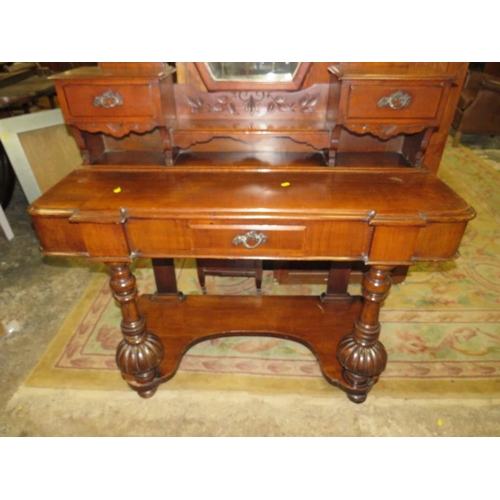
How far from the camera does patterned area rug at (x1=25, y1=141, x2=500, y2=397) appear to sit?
1.90m

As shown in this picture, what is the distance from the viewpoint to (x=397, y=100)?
1374 millimetres

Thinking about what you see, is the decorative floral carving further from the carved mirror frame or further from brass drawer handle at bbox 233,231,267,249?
brass drawer handle at bbox 233,231,267,249

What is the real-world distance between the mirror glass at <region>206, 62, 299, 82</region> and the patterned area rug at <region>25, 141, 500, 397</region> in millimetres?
1440

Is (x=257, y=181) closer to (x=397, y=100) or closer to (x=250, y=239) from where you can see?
(x=250, y=239)

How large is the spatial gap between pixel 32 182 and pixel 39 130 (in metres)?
0.48

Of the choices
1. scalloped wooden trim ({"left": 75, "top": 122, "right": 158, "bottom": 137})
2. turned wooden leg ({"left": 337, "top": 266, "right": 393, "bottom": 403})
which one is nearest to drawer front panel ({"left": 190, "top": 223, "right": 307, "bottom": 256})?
turned wooden leg ({"left": 337, "top": 266, "right": 393, "bottom": 403})

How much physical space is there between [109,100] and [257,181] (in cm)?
67

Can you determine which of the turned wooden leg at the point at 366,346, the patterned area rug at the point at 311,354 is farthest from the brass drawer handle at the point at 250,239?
the patterned area rug at the point at 311,354

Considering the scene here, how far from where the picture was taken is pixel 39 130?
320 centimetres

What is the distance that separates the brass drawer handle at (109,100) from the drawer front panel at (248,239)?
2.05 feet

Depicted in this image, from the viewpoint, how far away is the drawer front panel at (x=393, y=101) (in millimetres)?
1354

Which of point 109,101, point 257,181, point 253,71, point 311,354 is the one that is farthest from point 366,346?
point 109,101

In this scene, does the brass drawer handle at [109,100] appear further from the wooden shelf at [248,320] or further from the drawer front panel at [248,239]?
the wooden shelf at [248,320]
